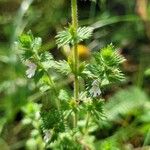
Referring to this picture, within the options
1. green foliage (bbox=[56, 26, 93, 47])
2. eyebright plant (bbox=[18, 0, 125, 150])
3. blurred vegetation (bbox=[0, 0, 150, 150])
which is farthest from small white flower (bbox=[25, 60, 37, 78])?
blurred vegetation (bbox=[0, 0, 150, 150])

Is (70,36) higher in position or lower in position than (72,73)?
higher

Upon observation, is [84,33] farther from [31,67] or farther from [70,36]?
[31,67]

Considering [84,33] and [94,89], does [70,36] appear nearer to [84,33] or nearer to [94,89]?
[84,33]

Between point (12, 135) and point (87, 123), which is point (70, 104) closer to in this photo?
point (87, 123)

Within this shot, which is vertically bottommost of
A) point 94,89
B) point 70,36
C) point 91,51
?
point 91,51

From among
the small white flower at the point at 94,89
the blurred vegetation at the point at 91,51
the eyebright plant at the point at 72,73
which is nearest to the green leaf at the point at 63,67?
the eyebright plant at the point at 72,73

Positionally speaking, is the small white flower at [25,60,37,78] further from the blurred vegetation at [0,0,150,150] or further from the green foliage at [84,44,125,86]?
the blurred vegetation at [0,0,150,150]

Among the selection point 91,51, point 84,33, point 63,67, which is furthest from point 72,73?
point 91,51

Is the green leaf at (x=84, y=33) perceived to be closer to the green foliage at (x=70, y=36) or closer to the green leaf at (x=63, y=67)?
the green foliage at (x=70, y=36)

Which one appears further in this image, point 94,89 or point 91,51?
point 91,51
